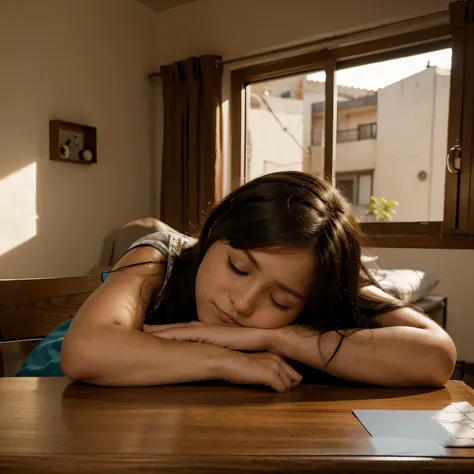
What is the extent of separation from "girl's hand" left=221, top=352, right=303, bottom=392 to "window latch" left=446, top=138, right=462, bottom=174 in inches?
79.7

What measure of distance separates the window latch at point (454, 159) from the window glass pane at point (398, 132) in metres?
0.30

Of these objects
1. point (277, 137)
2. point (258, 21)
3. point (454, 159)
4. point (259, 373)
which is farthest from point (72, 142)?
point (259, 373)

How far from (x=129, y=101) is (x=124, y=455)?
10.4ft

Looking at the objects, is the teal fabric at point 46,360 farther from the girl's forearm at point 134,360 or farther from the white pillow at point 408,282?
the white pillow at point 408,282

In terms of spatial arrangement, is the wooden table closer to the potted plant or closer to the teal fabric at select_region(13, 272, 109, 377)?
the teal fabric at select_region(13, 272, 109, 377)

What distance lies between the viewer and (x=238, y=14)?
3.09 meters

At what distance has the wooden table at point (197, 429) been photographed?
0.42 metres

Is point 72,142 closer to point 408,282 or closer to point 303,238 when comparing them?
point 408,282

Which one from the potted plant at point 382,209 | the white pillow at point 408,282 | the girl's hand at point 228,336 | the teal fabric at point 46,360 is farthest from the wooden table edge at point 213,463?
the potted plant at point 382,209

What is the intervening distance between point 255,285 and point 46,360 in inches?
20.9

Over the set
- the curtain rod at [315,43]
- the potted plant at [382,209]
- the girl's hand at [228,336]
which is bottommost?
the girl's hand at [228,336]

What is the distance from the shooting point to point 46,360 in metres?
1.00

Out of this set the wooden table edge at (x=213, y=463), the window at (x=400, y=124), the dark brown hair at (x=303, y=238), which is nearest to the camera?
the wooden table edge at (x=213, y=463)

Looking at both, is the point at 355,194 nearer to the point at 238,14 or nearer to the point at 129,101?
the point at 238,14
